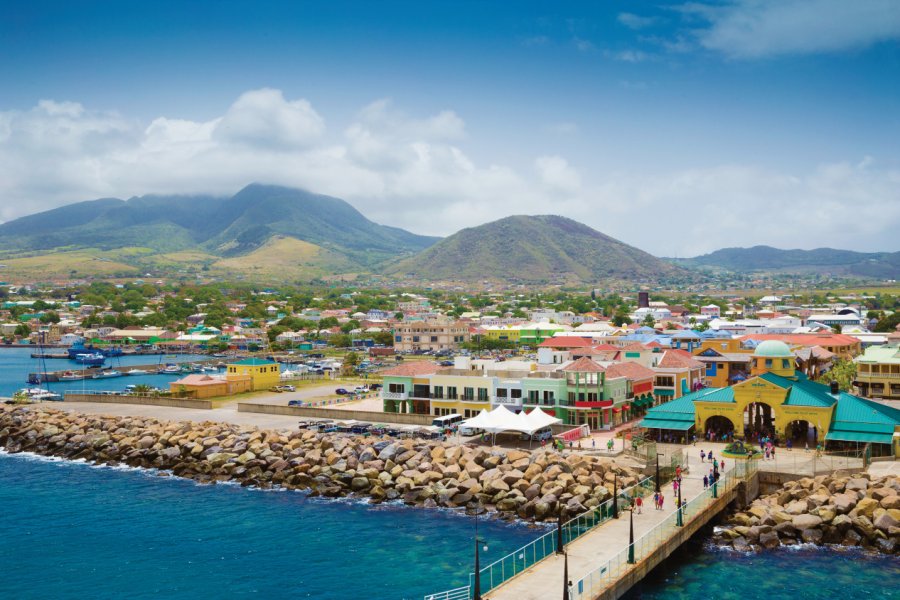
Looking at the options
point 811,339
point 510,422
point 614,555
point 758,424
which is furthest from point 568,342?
point 614,555

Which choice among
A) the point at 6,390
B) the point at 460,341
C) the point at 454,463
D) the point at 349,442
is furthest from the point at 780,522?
the point at 460,341

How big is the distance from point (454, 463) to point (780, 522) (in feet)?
61.0

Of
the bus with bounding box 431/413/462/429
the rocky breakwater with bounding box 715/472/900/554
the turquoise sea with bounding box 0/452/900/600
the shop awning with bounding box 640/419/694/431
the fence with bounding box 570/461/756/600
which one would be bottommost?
the turquoise sea with bounding box 0/452/900/600

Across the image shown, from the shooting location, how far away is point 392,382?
218 ft

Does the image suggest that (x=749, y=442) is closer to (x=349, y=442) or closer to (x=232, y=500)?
(x=349, y=442)

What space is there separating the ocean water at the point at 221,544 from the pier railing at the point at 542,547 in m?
1.07

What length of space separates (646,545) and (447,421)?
2855 centimetres

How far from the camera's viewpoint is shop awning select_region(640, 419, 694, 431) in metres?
51.8

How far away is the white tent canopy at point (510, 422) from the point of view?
51344mm

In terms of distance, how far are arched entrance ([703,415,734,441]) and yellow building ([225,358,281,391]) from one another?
172 ft

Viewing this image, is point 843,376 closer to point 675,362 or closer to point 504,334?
point 675,362

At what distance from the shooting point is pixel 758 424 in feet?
176

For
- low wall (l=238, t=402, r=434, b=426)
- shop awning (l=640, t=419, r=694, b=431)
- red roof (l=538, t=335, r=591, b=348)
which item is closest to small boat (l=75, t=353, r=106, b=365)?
red roof (l=538, t=335, r=591, b=348)

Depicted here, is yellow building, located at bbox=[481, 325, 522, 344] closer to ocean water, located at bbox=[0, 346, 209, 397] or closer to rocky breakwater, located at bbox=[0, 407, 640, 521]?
→ ocean water, located at bbox=[0, 346, 209, 397]
